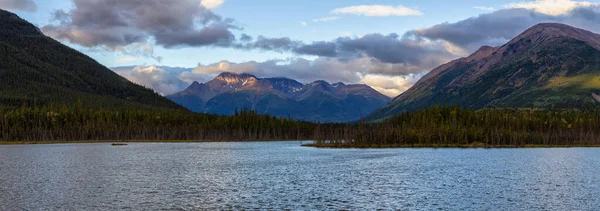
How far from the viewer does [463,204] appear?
222 feet

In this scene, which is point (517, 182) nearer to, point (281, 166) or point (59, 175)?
point (281, 166)

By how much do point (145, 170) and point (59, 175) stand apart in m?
17.8

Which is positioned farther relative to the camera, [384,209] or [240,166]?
[240,166]

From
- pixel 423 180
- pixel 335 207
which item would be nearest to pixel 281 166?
pixel 423 180

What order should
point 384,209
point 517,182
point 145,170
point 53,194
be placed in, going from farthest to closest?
point 145,170 → point 517,182 → point 53,194 → point 384,209

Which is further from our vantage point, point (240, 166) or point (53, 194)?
point (240, 166)

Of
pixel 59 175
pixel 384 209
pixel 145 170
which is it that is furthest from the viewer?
pixel 145 170

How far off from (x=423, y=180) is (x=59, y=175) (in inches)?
2738

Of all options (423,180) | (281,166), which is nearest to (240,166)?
(281,166)

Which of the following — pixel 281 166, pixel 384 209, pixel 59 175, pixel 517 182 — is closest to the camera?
pixel 384 209

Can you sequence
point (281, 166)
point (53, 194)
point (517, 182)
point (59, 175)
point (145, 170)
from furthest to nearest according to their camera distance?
point (281, 166), point (145, 170), point (59, 175), point (517, 182), point (53, 194)

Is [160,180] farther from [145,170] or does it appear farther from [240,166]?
[240,166]

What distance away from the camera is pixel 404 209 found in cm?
6462

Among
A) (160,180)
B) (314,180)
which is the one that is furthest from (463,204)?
(160,180)
